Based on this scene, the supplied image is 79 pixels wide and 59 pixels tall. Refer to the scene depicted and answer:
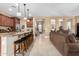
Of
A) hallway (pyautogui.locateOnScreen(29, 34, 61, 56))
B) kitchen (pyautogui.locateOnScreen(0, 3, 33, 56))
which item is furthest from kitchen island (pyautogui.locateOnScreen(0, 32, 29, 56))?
hallway (pyautogui.locateOnScreen(29, 34, 61, 56))

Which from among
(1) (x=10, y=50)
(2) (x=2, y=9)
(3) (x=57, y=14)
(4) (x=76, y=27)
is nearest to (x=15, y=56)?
(1) (x=10, y=50)

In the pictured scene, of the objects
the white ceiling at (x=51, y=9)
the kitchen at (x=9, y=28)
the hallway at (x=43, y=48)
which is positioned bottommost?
the hallway at (x=43, y=48)

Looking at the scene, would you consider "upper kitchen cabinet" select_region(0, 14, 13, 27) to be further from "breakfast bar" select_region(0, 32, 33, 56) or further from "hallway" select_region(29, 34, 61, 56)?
"hallway" select_region(29, 34, 61, 56)

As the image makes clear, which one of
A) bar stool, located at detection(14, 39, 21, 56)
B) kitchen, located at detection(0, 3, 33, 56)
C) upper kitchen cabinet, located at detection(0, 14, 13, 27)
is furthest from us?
bar stool, located at detection(14, 39, 21, 56)

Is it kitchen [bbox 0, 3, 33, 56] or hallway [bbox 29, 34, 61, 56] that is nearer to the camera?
kitchen [bbox 0, 3, 33, 56]

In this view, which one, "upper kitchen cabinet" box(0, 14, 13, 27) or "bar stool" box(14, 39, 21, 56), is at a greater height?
"upper kitchen cabinet" box(0, 14, 13, 27)

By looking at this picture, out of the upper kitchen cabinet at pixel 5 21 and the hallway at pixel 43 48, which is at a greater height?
the upper kitchen cabinet at pixel 5 21

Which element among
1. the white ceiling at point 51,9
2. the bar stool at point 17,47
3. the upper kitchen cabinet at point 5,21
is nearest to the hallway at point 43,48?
the bar stool at point 17,47

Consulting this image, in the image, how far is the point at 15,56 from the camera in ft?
10.8

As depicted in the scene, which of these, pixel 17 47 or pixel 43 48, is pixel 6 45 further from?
pixel 43 48

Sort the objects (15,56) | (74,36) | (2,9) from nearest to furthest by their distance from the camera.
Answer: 1. (2,9)
2. (15,56)
3. (74,36)

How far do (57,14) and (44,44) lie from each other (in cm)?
96

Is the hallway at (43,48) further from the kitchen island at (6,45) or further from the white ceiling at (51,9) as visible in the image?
the white ceiling at (51,9)

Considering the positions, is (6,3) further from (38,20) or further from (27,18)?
(38,20)
